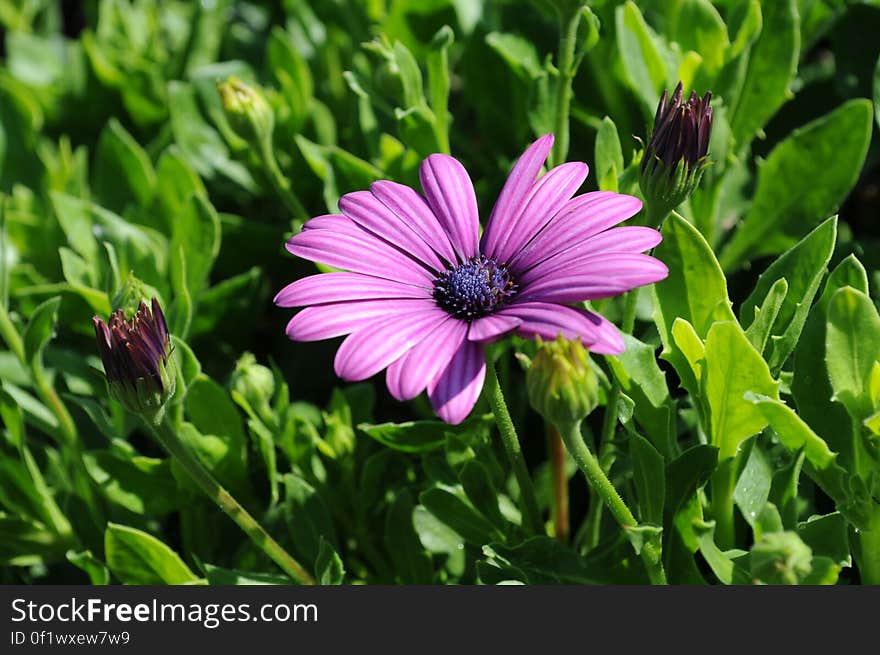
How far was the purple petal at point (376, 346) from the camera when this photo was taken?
123 cm

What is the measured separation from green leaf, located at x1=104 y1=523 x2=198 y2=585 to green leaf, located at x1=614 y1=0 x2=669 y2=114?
3.76ft

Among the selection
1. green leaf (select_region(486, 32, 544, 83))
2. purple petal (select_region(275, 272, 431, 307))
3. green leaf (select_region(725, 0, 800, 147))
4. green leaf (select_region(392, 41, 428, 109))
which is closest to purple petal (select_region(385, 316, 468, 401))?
purple petal (select_region(275, 272, 431, 307))

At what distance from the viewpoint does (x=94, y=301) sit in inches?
79.9

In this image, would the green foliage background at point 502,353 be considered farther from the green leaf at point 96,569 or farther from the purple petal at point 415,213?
the purple petal at point 415,213

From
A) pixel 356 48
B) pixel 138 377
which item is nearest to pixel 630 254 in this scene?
pixel 138 377

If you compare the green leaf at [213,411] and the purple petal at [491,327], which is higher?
the green leaf at [213,411]

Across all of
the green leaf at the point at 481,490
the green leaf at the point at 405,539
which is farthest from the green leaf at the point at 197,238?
the green leaf at the point at 481,490

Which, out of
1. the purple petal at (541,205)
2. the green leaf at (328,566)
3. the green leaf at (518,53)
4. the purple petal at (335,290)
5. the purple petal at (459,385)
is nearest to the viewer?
the purple petal at (459,385)

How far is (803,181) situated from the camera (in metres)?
2.01

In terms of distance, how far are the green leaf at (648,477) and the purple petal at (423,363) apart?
354 millimetres

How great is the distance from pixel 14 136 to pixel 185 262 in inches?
32.5

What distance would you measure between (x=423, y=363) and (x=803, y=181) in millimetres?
1077

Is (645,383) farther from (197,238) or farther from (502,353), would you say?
(197,238)

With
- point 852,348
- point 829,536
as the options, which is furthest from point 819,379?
point 829,536
